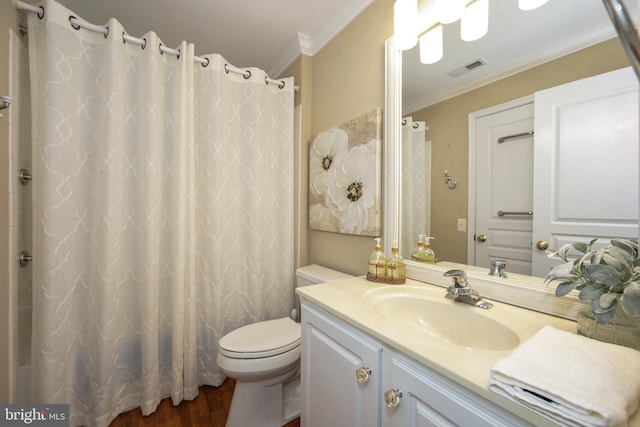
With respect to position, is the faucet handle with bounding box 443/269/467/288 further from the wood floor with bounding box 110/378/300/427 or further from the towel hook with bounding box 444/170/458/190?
the wood floor with bounding box 110/378/300/427

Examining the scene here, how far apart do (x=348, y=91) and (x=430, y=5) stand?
57 cm

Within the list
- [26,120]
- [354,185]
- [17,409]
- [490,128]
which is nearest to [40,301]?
[17,409]

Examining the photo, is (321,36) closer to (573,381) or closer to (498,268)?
(498,268)

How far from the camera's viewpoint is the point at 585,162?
78 centimetres

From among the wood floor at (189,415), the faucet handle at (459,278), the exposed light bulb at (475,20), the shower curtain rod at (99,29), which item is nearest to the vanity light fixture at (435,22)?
the exposed light bulb at (475,20)

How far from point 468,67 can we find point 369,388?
1248 mm

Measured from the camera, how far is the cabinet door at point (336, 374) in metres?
0.74

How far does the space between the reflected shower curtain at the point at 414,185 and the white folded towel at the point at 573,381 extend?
2.43 feet

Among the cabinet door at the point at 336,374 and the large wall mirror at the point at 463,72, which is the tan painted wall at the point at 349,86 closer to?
the large wall mirror at the point at 463,72

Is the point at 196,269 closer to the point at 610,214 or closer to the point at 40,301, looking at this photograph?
the point at 40,301

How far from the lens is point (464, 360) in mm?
576

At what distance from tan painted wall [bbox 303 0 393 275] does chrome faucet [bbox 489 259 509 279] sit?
0.60 metres

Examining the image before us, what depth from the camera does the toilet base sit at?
1274mm

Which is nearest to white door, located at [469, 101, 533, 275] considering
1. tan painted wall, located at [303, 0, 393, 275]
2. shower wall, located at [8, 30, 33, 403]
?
tan painted wall, located at [303, 0, 393, 275]
